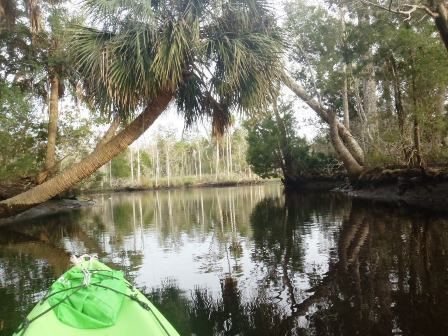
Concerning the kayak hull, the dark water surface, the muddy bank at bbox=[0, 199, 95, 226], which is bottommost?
the dark water surface

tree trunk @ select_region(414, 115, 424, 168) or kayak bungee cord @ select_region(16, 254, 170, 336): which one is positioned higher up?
tree trunk @ select_region(414, 115, 424, 168)

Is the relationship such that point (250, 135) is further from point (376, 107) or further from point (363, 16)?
point (363, 16)

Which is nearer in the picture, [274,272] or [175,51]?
[274,272]

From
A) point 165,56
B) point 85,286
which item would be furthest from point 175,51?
point 85,286

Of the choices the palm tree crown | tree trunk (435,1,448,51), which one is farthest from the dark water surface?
tree trunk (435,1,448,51)

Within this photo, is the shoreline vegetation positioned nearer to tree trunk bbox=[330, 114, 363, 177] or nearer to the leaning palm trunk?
tree trunk bbox=[330, 114, 363, 177]

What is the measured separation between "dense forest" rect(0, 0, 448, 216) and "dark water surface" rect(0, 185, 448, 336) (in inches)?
91.8

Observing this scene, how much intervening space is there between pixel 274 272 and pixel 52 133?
48.2 feet

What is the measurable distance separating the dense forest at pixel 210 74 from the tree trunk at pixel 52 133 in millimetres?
60

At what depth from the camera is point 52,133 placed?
19.1 meters

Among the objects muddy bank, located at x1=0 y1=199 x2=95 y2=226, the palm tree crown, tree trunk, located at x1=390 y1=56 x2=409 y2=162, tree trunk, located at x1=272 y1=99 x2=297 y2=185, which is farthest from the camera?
tree trunk, located at x1=272 y1=99 x2=297 y2=185

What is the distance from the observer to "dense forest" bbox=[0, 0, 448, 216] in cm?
926

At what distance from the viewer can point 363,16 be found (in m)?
21.3

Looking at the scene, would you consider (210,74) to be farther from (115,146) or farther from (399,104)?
(399,104)
